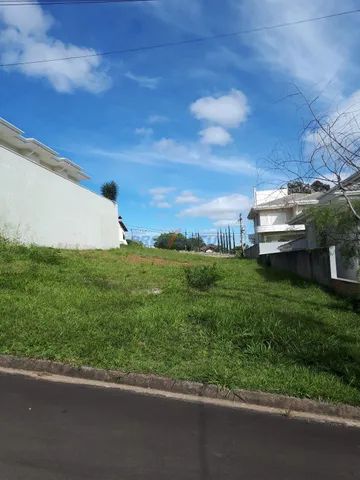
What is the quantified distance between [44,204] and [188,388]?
791 inches

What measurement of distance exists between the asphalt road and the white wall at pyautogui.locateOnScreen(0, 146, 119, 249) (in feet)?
52.9

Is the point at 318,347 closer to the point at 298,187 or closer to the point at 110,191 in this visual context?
the point at 298,187

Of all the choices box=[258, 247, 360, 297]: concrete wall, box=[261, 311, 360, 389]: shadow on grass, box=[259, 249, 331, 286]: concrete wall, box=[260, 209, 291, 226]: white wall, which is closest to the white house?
box=[259, 249, 331, 286]: concrete wall

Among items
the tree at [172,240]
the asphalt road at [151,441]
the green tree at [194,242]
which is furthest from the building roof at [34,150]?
the green tree at [194,242]

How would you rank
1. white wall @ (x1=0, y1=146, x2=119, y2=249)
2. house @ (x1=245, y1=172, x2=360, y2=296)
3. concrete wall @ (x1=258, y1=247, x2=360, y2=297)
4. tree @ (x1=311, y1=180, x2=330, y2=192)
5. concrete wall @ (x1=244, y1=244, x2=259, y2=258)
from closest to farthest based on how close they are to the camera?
tree @ (x1=311, y1=180, x2=330, y2=192), house @ (x1=245, y1=172, x2=360, y2=296), concrete wall @ (x1=258, y1=247, x2=360, y2=297), white wall @ (x1=0, y1=146, x2=119, y2=249), concrete wall @ (x1=244, y1=244, x2=259, y2=258)

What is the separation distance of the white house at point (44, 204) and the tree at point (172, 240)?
2056 inches

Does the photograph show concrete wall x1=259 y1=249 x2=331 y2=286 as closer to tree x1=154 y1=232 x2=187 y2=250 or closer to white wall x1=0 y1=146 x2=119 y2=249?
white wall x1=0 y1=146 x2=119 y2=249

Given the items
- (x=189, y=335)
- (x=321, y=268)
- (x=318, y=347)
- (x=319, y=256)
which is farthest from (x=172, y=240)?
(x=318, y=347)

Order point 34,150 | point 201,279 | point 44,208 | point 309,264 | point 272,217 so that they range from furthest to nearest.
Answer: point 272,217 → point 34,150 → point 44,208 → point 309,264 → point 201,279

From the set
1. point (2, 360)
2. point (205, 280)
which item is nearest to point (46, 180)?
point (205, 280)

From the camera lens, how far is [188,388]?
5.74 meters

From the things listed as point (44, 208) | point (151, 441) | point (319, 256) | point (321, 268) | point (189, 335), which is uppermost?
point (44, 208)

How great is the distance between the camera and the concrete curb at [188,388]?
5395 millimetres

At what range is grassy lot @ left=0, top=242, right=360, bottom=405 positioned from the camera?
20.0 feet
